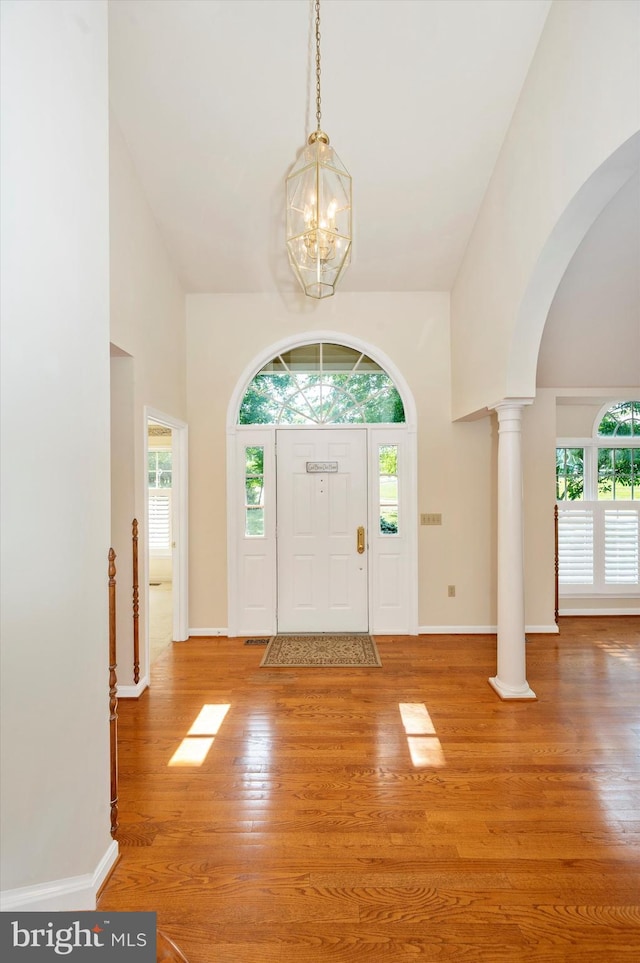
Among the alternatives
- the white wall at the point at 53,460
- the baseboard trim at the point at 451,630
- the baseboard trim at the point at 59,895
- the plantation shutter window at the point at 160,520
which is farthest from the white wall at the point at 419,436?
the plantation shutter window at the point at 160,520

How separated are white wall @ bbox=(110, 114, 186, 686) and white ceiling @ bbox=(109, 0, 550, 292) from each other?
28cm

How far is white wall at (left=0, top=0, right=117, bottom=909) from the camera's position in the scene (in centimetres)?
164

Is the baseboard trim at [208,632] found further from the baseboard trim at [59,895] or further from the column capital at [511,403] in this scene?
the column capital at [511,403]

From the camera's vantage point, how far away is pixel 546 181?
2848 mm

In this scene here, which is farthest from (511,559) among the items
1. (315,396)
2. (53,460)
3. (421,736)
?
(53,460)

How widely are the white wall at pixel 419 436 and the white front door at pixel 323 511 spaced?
613 mm

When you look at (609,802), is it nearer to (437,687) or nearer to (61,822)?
(437,687)

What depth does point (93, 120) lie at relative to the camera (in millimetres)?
2092

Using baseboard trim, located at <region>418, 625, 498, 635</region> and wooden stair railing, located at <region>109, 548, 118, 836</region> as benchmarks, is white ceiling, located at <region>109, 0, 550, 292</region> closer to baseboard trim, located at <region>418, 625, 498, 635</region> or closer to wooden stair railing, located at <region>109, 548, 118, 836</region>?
wooden stair railing, located at <region>109, 548, 118, 836</region>

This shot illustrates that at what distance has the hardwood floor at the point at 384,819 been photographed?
1.80 m

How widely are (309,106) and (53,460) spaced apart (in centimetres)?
310

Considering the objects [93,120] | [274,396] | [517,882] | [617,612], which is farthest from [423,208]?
[617,612]

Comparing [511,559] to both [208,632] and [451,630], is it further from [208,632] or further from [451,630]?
[208,632]

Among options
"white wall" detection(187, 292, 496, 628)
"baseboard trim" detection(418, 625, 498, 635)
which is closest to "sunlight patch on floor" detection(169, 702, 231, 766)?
"white wall" detection(187, 292, 496, 628)
